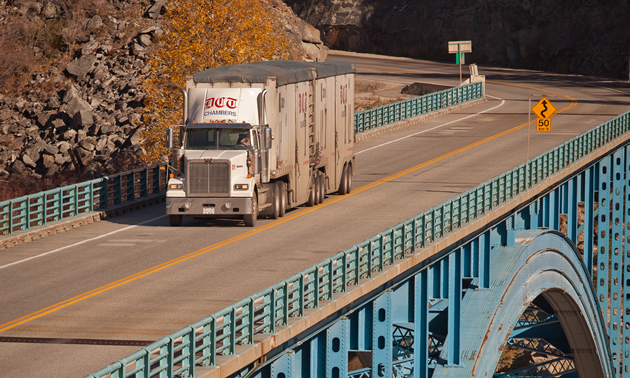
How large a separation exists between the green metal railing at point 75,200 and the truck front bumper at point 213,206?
3387mm

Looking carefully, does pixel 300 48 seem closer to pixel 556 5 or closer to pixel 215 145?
pixel 556 5

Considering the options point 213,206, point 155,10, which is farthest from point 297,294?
point 155,10

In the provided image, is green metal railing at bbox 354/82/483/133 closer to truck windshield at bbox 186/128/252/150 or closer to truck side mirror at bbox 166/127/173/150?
truck windshield at bbox 186/128/252/150

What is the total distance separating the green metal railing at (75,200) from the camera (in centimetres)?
2273

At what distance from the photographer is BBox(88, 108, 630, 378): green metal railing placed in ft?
36.0

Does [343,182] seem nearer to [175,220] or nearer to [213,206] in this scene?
[175,220]

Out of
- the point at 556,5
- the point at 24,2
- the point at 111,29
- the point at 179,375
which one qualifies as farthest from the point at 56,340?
the point at 556,5

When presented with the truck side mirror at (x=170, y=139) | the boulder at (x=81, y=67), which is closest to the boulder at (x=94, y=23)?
the boulder at (x=81, y=67)

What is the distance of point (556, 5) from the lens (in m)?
87.2

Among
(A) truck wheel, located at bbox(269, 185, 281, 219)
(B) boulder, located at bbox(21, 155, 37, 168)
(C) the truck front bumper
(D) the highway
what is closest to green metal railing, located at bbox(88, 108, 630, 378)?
(D) the highway

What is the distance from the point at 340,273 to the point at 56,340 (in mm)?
5210

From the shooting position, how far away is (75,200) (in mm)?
25062

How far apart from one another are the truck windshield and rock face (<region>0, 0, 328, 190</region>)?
949 inches

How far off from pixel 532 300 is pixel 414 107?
1014 inches
